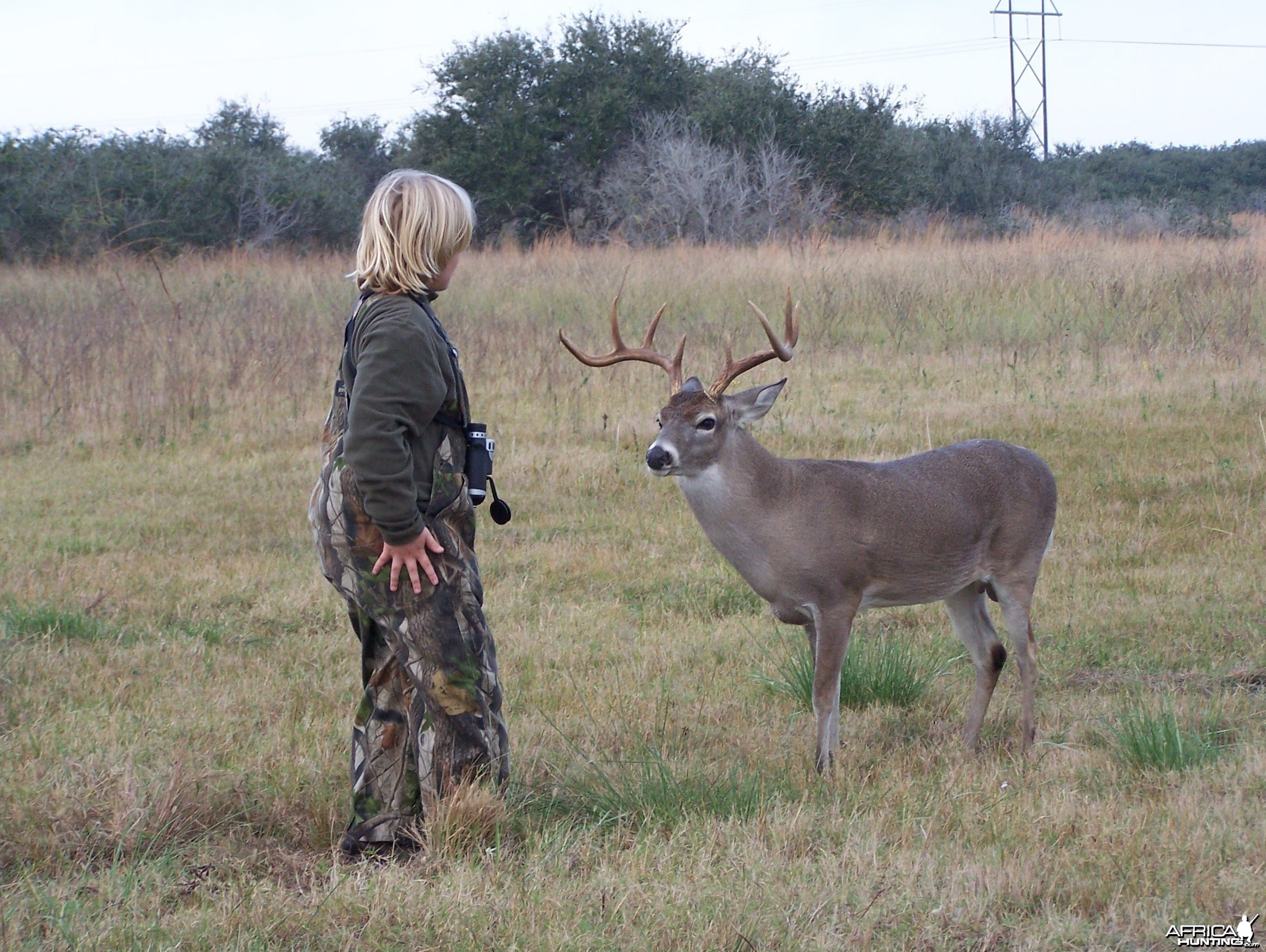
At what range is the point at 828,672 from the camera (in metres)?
4.38

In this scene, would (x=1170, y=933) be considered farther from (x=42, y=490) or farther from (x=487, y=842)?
(x=42, y=490)

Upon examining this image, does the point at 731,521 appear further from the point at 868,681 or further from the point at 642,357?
the point at 868,681

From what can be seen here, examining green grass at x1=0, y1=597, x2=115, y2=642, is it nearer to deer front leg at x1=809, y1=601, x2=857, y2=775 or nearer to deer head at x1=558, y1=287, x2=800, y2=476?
deer head at x1=558, y1=287, x2=800, y2=476

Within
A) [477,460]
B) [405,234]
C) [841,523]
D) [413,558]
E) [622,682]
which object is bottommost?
[622,682]

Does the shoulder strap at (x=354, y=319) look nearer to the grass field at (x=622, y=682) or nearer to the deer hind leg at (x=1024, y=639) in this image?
the grass field at (x=622, y=682)

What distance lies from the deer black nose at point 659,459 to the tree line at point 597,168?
54.5 feet

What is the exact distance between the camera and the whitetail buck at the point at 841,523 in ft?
14.6

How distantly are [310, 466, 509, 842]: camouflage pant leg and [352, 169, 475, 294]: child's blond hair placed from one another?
1.68 ft

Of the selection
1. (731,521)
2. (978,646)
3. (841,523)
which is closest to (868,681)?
(978,646)

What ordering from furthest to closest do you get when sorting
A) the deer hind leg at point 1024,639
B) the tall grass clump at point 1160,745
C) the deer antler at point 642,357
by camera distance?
the deer antler at point 642,357
the deer hind leg at point 1024,639
the tall grass clump at point 1160,745

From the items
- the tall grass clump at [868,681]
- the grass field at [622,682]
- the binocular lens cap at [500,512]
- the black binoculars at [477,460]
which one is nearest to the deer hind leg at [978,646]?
the grass field at [622,682]

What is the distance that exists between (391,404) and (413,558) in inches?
16.1

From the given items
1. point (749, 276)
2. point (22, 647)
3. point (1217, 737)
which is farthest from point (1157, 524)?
point (749, 276)

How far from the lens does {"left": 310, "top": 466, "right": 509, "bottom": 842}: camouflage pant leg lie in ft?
11.0
